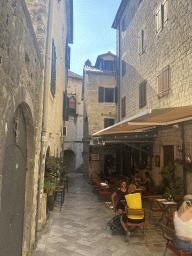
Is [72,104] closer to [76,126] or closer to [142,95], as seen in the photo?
[76,126]

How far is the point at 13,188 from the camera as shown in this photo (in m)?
3.43

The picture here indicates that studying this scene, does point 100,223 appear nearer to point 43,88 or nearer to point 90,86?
point 43,88

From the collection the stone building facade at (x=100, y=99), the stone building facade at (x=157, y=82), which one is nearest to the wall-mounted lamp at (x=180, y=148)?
the stone building facade at (x=157, y=82)

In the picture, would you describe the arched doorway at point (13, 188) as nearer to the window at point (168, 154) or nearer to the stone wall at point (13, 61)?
the stone wall at point (13, 61)

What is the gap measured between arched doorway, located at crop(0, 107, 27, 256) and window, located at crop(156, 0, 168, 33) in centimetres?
800

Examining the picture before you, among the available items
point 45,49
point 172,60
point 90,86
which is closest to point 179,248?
point 45,49

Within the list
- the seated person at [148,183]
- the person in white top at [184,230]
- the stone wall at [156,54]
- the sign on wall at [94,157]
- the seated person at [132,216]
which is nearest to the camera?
the person in white top at [184,230]

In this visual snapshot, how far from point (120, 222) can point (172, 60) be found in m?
6.34

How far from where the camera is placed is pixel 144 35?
37.4 ft

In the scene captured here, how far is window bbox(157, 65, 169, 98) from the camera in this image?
28.6 ft

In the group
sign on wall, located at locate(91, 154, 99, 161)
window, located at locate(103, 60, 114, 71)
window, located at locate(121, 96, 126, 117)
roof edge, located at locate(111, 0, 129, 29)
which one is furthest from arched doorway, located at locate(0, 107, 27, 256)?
window, located at locate(103, 60, 114, 71)

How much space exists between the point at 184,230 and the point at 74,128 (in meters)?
22.1

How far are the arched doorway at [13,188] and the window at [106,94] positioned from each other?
45.0 ft

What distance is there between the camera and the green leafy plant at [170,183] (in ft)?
25.1
